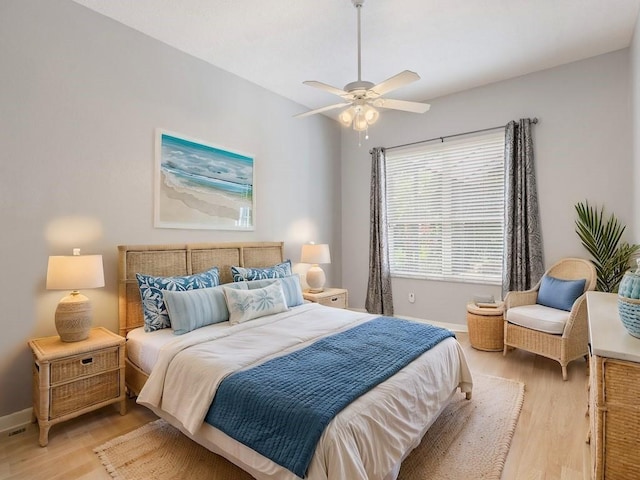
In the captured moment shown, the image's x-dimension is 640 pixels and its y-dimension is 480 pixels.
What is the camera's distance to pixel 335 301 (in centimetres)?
423

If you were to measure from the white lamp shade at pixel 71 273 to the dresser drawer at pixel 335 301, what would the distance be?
2.35 metres

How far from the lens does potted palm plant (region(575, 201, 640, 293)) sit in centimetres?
316

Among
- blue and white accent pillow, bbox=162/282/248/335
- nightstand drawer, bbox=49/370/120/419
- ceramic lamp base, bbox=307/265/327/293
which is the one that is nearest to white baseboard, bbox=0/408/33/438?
nightstand drawer, bbox=49/370/120/419

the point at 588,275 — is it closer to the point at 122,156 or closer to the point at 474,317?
the point at 474,317

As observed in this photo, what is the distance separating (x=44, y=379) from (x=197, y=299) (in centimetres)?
102

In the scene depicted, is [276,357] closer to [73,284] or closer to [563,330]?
[73,284]

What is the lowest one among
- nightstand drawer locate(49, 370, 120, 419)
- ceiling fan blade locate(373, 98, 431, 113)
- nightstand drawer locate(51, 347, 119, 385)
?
nightstand drawer locate(49, 370, 120, 419)

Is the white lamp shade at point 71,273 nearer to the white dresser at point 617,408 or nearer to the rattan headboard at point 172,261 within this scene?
the rattan headboard at point 172,261

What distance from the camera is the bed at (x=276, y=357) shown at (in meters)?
1.47

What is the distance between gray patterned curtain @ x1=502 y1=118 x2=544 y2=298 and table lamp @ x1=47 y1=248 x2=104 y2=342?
4011mm

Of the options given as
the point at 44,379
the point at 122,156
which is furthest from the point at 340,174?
the point at 44,379

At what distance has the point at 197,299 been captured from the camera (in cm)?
269

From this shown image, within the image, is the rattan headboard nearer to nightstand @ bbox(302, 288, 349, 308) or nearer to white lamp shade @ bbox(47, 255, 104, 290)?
white lamp shade @ bbox(47, 255, 104, 290)

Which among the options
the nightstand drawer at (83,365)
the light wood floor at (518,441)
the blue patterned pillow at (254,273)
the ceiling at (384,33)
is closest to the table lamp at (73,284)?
the nightstand drawer at (83,365)
